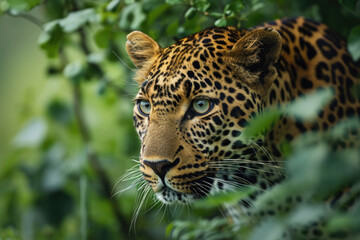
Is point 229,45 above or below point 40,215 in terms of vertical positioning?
above

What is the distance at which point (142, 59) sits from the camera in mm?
3611

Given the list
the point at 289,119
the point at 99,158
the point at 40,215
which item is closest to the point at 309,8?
the point at 289,119

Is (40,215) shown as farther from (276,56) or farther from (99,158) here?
(276,56)

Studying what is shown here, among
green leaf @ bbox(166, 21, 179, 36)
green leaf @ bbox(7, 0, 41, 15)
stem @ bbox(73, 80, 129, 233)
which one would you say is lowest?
stem @ bbox(73, 80, 129, 233)

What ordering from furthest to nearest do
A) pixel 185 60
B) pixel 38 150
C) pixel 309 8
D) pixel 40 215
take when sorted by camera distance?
pixel 38 150
pixel 40 215
pixel 309 8
pixel 185 60

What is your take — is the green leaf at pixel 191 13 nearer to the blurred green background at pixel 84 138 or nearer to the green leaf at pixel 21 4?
the blurred green background at pixel 84 138

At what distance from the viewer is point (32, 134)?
700cm

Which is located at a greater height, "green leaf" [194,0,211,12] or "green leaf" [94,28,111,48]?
"green leaf" [194,0,211,12]

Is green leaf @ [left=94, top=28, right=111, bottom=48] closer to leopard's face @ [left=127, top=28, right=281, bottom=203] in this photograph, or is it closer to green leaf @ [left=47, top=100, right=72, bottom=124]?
leopard's face @ [left=127, top=28, right=281, bottom=203]

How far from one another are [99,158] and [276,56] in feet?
13.1

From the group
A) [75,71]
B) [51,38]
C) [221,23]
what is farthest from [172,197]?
[75,71]

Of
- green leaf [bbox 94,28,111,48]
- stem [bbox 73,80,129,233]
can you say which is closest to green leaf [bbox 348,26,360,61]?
green leaf [bbox 94,28,111,48]

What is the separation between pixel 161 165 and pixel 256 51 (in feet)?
2.78

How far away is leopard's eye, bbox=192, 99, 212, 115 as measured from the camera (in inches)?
125
